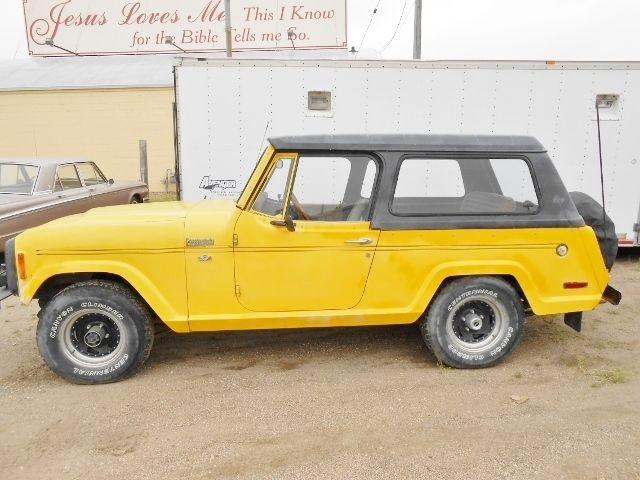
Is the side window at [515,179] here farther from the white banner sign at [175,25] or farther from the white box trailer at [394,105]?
the white banner sign at [175,25]

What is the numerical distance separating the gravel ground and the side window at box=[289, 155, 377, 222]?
49.5 inches

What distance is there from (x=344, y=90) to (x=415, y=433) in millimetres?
5013

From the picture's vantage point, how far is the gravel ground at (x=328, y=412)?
284 cm

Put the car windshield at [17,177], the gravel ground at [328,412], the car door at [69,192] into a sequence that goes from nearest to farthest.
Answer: the gravel ground at [328,412], the car windshield at [17,177], the car door at [69,192]

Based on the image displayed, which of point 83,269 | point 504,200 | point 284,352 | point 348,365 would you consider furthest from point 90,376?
A: point 504,200

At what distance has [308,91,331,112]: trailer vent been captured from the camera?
695 centimetres

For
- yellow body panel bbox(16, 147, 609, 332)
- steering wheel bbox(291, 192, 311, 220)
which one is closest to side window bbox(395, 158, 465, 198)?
yellow body panel bbox(16, 147, 609, 332)

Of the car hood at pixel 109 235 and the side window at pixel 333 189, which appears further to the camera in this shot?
the side window at pixel 333 189

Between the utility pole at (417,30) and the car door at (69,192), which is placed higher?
the utility pole at (417,30)

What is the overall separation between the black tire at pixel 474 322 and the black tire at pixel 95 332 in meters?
2.23

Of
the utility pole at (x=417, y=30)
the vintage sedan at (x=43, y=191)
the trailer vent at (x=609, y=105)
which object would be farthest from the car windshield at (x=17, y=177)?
the utility pole at (x=417, y=30)

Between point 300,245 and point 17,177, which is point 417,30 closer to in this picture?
point 17,177

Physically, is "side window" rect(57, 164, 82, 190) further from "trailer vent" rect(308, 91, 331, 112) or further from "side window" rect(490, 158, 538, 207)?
"side window" rect(490, 158, 538, 207)

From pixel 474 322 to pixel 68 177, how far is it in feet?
22.0
